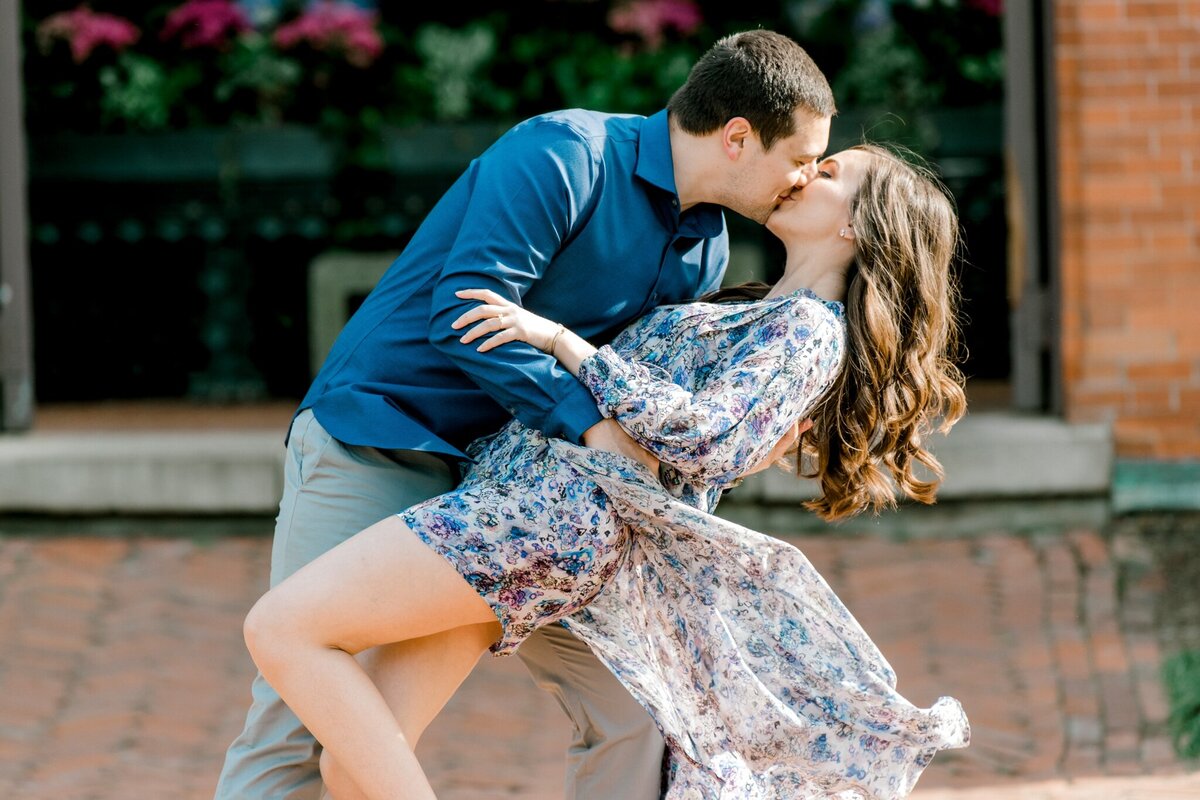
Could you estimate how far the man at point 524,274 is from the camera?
3.03m

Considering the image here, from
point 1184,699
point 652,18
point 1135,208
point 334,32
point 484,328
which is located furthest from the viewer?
point 652,18

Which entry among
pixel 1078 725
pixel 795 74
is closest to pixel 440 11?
pixel 1078 725

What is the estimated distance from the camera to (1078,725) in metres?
4.98

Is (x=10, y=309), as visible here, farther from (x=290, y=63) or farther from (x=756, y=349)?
(x=756, y=349)

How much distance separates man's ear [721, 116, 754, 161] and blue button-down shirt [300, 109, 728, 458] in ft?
0.39

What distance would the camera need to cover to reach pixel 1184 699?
16.8 ft

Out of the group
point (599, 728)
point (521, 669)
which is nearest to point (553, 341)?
point (599, 728)

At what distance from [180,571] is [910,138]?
168 inches

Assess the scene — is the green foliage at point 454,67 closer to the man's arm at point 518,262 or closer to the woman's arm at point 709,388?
the man's arm at point 518,262

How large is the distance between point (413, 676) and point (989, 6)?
651 cm

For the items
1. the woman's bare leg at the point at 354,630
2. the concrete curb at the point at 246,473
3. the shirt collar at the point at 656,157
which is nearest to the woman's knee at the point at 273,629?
the woman's bare leg at the point at 354,630

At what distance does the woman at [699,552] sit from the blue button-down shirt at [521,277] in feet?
0.21

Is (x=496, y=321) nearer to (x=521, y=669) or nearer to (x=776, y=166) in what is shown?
(x=776, y=166)

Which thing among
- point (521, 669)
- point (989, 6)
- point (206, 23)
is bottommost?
point (521, 669)
